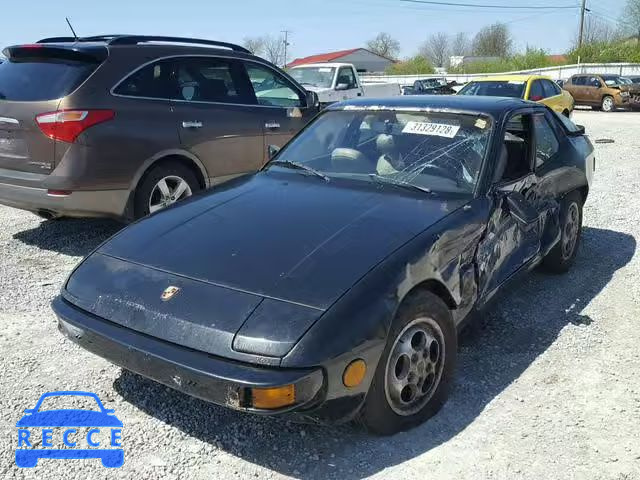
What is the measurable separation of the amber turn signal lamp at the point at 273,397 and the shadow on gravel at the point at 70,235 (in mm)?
3590

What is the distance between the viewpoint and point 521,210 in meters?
3.83

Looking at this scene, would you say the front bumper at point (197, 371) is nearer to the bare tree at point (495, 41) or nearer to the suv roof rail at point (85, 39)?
the suv roof rail at point (85, 39)

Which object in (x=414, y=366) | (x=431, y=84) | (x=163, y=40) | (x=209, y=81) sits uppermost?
(x=163, y=40)

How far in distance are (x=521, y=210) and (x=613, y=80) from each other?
80.3ft

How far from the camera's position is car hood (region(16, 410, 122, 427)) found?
2.93m

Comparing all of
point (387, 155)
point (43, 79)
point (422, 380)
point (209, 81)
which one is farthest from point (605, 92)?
point (422, 380)

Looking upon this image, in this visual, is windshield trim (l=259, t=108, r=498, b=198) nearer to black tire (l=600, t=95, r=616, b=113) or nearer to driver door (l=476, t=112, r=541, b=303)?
driver door (l=476, t=112, r=541, b=303)

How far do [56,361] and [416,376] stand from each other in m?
2.06

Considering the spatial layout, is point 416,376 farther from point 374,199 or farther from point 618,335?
point 618,335

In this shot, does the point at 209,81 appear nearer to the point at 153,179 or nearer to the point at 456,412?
the point at 153,179

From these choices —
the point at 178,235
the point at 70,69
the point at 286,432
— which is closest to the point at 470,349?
the point at 286,432

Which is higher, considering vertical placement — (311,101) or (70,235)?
(311,101)

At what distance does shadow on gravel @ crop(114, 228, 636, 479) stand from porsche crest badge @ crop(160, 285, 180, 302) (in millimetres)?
683

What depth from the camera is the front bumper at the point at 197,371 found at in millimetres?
2330
